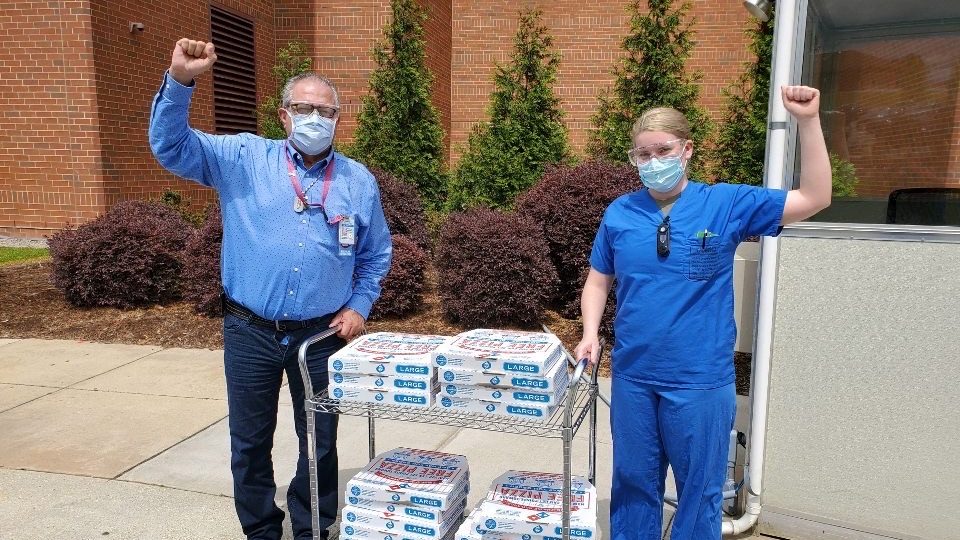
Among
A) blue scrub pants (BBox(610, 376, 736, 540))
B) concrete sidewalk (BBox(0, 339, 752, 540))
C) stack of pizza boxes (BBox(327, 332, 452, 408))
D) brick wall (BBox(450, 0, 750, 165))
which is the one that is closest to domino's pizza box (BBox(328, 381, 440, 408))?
stack of pizza boxes (BBox(327, 332, 452, 408))

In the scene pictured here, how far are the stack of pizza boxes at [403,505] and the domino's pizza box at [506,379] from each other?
51 cm

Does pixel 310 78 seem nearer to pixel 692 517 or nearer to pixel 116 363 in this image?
pixel 692 517

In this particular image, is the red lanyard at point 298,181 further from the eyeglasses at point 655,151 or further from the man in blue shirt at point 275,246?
the eyeglasses at point 655,151

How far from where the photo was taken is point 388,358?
8.06ft

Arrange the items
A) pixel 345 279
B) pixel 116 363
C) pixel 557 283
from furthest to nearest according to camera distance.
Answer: pixel 557 283
pixel 116 363
pixel 345 279

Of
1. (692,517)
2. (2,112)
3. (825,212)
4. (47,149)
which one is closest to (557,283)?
(825,212)

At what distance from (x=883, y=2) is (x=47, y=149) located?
32.8 feet

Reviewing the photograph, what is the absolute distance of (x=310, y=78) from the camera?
2.78 meters

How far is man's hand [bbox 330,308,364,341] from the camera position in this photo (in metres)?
2.92

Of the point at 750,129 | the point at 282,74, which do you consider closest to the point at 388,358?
the point at 750,129

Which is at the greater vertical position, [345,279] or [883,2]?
[883,2]

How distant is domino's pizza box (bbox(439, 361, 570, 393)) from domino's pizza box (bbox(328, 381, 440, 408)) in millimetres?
80

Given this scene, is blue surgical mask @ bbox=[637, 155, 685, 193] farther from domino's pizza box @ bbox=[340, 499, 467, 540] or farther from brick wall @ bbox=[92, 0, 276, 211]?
brick wall @ bbox=[92, 0, 276, 211]

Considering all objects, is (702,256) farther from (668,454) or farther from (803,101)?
(668,454)
